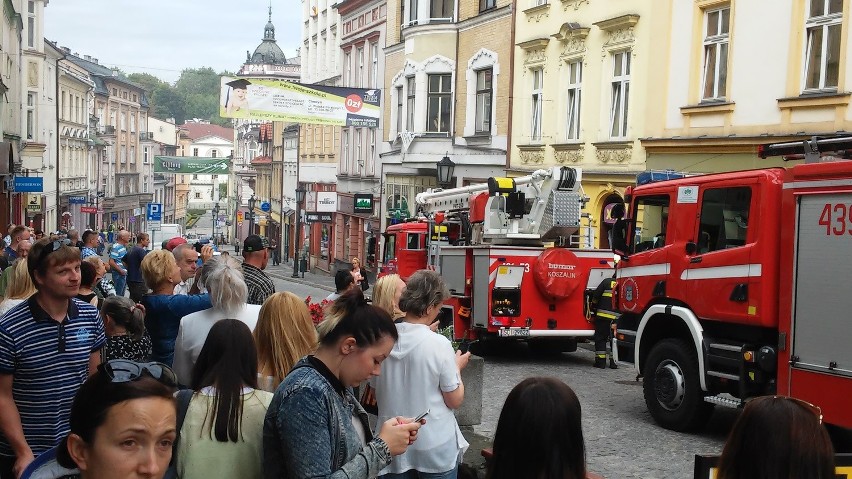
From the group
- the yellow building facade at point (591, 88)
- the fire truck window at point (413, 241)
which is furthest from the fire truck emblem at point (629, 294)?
the fire truck window at point (413, 241)

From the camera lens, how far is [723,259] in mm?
10031

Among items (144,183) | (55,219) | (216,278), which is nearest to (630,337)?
(216,278)

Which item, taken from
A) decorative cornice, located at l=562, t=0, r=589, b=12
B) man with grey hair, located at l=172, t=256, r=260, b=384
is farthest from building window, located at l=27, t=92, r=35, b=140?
man with grey hair, located at l=172, t=256, r=260, b=384

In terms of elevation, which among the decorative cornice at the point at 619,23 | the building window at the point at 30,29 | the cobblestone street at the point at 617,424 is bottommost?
the cobblestone street at the point at 617,424

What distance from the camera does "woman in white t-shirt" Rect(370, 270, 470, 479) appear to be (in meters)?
5.23

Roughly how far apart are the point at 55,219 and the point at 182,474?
182 feet

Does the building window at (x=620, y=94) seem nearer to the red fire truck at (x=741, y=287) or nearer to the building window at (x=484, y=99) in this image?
the building window at (x=484, y=99)

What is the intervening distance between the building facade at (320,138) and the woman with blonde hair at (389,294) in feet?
137

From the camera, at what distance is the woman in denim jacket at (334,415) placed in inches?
143

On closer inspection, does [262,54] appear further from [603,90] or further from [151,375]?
[151,375]

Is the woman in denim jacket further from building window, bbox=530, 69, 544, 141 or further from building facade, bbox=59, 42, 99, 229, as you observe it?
building facade, bbox=59, 42, 99, 229

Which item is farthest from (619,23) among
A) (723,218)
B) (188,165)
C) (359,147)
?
(188,165)

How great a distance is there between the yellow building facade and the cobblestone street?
446 centimetres

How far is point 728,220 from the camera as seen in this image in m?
10.1
